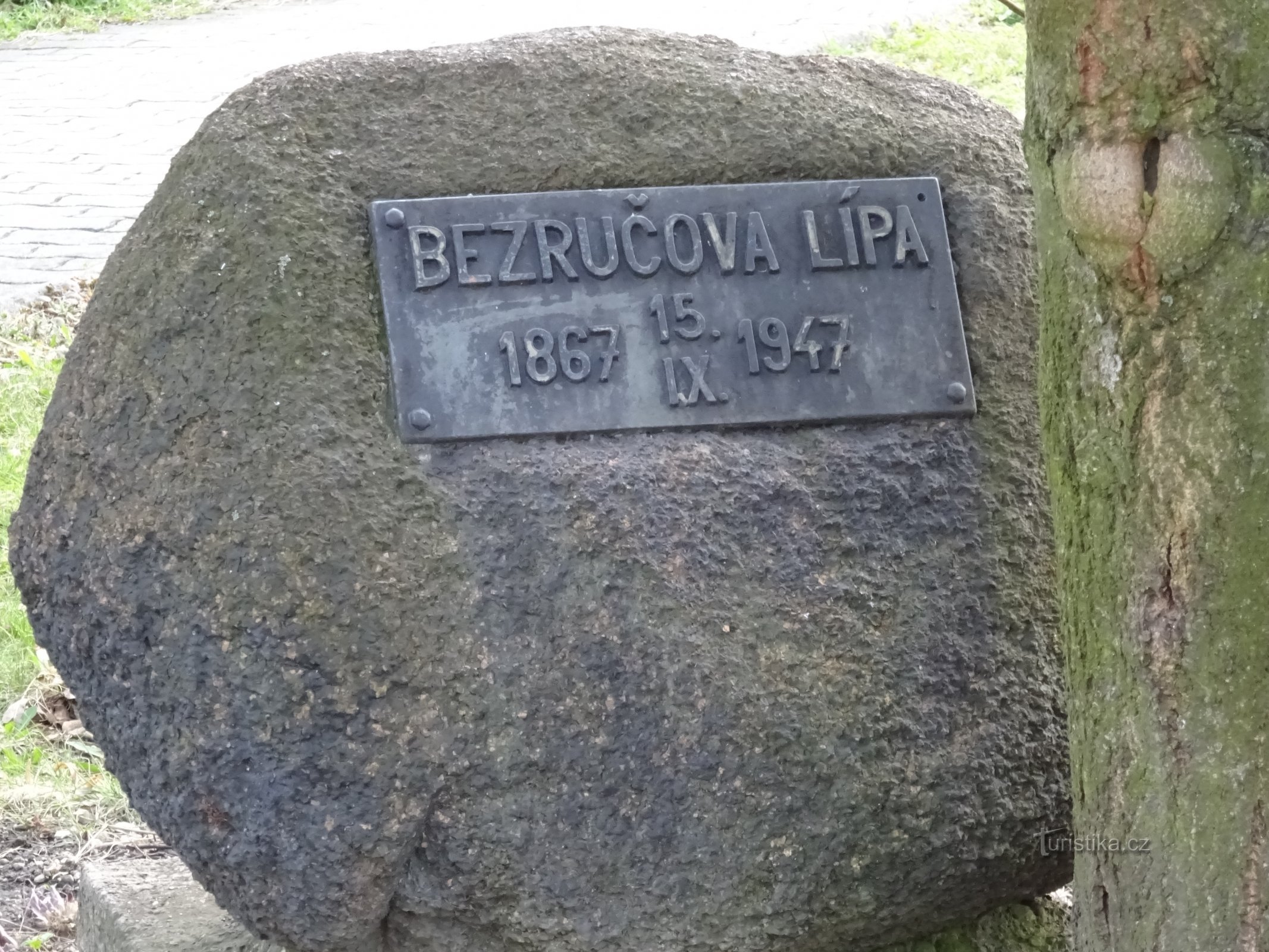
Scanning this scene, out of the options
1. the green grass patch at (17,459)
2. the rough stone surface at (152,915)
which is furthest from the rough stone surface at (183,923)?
the green grass patch at (17,459)

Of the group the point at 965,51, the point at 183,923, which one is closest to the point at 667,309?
the point at 183,923

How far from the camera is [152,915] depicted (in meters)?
2.47

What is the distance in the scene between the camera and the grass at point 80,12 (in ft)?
31.1

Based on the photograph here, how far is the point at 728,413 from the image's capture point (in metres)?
2.01

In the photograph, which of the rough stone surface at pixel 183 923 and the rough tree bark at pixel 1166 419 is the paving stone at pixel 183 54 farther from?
the rough tree bark at pixel 1166 419

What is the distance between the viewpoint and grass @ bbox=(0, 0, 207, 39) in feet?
31.1

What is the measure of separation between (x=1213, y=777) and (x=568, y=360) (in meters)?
0.95

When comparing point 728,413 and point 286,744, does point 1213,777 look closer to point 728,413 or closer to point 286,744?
point 728,413

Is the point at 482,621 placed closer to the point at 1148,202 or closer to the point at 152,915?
the point at 1148,202

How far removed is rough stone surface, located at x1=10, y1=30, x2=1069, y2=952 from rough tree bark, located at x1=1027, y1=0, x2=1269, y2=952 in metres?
0.34

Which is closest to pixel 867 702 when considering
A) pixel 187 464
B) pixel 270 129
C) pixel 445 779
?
pixel 445 779

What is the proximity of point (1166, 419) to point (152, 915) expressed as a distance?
6.05 feet

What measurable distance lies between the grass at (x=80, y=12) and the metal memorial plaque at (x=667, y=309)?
8478 mm

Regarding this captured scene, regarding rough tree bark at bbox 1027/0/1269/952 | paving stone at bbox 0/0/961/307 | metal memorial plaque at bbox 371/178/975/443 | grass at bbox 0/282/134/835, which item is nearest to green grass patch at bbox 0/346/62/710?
grass at bbox 0/282/134/835
